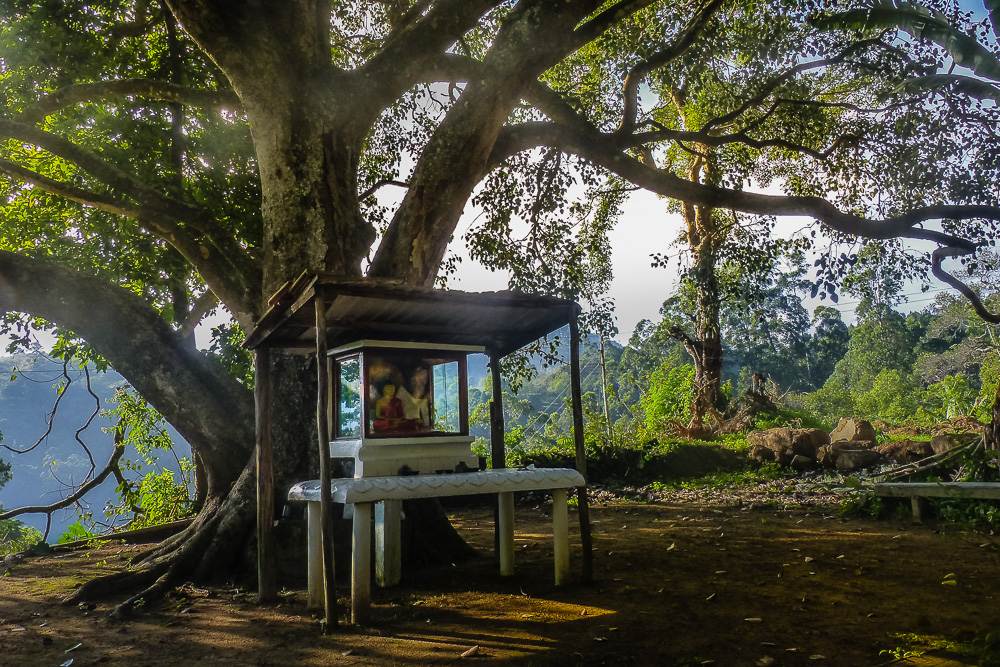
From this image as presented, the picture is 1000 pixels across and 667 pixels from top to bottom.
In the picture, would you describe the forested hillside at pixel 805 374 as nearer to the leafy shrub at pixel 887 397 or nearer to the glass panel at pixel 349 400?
the leafy shrub at pixel 887 397

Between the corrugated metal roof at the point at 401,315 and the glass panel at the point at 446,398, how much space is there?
0.23m

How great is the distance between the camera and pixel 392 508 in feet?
17.2

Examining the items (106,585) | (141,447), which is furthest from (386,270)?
(141,447)

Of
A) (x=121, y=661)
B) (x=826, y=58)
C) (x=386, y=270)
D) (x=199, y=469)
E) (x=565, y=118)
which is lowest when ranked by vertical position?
(x=121, y=661)

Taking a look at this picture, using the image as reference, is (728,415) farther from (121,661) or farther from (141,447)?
(121,661)

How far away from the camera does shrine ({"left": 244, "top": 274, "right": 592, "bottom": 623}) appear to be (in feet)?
13.2

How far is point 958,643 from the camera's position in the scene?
3189mm

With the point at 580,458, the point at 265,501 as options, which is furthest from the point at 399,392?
the point at 580,458

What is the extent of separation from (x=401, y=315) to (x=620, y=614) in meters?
→ 2.51

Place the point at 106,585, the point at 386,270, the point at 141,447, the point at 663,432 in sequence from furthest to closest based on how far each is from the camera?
the point at 663,432 → the point at 141,447 → the point at 386,270 → the point at 106,585

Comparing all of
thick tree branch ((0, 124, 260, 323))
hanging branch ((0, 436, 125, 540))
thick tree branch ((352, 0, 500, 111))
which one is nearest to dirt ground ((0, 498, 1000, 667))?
thick tree branch ((0, 124, 260, 323))

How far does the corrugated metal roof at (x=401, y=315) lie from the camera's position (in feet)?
13.4

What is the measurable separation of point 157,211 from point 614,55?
6411 millimetres

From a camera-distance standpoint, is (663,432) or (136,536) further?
(663,432)
